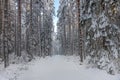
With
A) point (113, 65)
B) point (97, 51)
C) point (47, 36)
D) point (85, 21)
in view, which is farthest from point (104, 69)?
point (47, 36)

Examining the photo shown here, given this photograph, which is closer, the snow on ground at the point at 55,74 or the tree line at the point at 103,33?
the snow on ground at the point at 55,74

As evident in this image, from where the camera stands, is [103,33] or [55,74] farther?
[103,33]

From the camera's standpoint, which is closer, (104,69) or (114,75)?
(114,75)

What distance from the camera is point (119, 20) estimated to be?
13.4 metres

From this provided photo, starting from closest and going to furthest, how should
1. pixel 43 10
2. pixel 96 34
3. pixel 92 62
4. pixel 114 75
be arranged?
pixel 114 75 < pixel 96 34 < pixel 92 62 < pixel 43 10

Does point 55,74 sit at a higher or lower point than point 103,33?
lower

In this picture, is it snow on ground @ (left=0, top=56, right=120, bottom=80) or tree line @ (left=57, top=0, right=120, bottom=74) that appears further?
tree line @ (left=57, top=0, right=120, bottom=74)

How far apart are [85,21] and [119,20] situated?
158 inches

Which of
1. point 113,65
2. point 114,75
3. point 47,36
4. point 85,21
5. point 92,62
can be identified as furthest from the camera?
point 47,36

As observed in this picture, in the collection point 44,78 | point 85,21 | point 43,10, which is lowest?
point 44,78

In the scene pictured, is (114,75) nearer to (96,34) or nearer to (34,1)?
(96,34)

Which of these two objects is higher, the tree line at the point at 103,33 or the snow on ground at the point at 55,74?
the tree line at the point at 103,33

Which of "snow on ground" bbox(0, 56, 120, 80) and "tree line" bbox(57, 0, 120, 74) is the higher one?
"tree line" bbox(57, 0, 120, 74)

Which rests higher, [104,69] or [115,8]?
[115,8]
